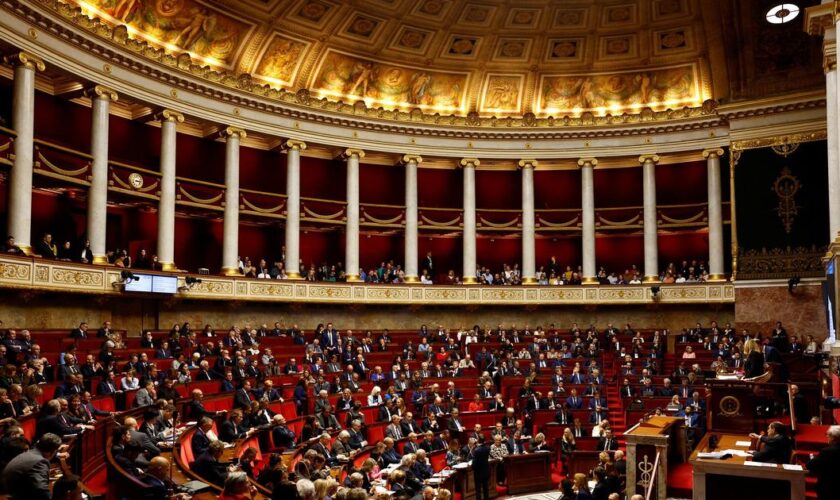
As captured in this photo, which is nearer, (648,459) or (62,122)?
(648,459)

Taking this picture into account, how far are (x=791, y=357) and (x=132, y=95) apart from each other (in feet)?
69.3

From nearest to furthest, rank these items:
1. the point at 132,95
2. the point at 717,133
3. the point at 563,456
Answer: the point at 563,456
the point at 132,95
the point at 717,133

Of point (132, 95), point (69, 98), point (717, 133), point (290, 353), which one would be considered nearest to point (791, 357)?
point (717, 133)

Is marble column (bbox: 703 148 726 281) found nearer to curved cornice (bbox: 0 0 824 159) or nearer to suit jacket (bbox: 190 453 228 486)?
curved cornice (bbox: 0 0 824 159)

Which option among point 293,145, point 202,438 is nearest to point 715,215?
point 293,145

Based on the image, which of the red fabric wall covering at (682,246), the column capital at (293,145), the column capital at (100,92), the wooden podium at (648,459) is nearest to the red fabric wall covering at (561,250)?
the red fabric wall covering at (682,246)

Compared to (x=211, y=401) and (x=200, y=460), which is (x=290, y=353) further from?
(x=200, y=460)

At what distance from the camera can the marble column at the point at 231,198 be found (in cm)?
2519

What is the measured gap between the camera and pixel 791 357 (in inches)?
803

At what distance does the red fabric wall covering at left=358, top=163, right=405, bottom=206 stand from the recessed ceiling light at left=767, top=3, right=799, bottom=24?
1549cm

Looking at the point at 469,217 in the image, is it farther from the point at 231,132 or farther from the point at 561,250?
the point at 231,132

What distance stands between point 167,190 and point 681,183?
2205 centimetres

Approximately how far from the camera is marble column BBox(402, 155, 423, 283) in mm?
29328

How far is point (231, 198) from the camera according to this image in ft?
84.4
